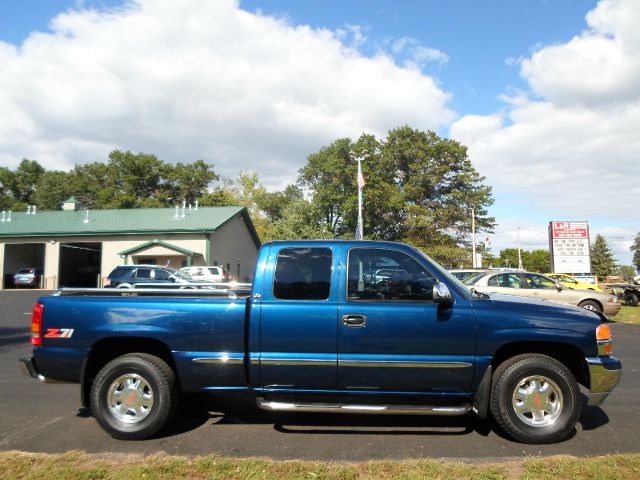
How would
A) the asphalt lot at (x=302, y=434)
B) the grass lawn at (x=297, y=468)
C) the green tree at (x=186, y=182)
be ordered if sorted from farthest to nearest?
the green tree at (x=186, y=182), the asphalt lot at (x=302, y=434), the grass lawn at (x=297, y=468)

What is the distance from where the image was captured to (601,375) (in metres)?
4.36

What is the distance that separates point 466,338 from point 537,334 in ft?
2.23

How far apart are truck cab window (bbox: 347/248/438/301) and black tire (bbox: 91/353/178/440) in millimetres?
1986

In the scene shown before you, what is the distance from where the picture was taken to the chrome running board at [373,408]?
4.25 m

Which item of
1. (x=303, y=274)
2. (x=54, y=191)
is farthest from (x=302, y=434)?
(x=54, y=191)

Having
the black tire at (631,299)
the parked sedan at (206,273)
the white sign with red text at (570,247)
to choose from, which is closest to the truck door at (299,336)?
the parked sedan at (206,273)

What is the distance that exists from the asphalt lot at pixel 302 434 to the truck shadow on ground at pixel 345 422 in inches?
Answer: 0.4

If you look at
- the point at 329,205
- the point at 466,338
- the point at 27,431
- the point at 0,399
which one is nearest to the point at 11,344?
the point at 0,399

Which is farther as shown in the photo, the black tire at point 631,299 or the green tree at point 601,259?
the green tree at point 601,259

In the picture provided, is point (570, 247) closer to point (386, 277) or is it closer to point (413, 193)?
point (413, 193)

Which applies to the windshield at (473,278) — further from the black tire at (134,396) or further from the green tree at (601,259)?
the green tree at (601,259)

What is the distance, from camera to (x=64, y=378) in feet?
15.0

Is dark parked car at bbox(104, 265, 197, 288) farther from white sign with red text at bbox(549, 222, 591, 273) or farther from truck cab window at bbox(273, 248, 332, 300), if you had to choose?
white sign with red text at bbox(549, 222, 591, 273)

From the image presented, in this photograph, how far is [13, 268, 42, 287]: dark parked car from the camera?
33.8 metres
